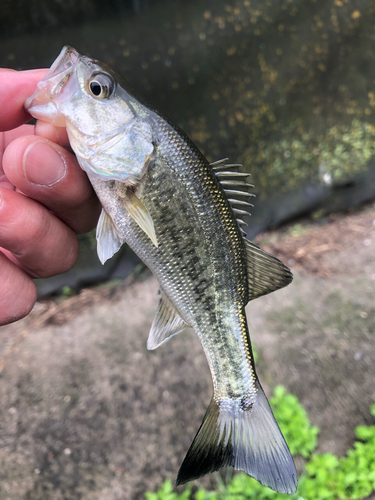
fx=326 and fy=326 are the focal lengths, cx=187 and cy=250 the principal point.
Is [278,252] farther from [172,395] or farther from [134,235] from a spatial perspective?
[134,235]

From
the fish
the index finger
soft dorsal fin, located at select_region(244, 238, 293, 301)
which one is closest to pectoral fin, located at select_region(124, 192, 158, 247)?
the fish

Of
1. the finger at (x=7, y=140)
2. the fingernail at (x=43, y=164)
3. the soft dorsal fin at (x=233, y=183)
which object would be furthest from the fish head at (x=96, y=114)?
the finger at (x=7, y=140)

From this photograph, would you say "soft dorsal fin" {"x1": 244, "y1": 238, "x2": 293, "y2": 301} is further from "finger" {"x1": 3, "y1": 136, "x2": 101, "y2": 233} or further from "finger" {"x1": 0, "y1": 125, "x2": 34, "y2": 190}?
"finger" {"x1": 0, "y1": 125, "x2": 34, "y2": 190}

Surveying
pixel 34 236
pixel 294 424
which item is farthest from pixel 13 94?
pixel 294 424

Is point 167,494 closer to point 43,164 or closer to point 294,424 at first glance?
point 294,424

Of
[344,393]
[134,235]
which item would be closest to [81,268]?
[134,235]

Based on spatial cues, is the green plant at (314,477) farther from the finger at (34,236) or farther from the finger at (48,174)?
the finger at (48,174)
